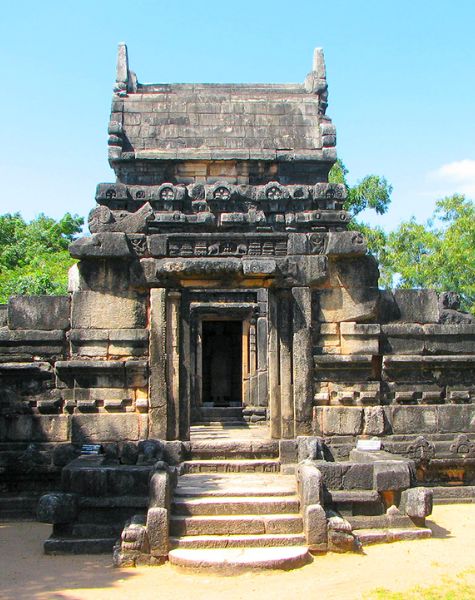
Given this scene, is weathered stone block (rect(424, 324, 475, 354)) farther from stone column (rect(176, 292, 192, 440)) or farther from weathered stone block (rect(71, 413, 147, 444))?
weathered stone block (rect(71, 413, 147, 444))

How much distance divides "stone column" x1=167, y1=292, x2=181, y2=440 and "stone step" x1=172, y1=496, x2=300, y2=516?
76.4 inches

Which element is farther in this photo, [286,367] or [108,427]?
[286,367]

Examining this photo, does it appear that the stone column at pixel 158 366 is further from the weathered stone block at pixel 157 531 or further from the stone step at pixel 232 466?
the weathered stone block at pixel 157 531

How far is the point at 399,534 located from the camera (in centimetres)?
834

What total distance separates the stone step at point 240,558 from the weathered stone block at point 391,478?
4.39ft

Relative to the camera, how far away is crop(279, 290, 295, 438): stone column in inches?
413

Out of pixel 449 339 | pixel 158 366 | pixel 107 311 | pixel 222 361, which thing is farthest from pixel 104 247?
pixel 222 361

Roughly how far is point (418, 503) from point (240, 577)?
239 centimetres

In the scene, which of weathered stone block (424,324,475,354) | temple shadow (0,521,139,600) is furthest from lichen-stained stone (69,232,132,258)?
weathered stone block (424,324,475,354)

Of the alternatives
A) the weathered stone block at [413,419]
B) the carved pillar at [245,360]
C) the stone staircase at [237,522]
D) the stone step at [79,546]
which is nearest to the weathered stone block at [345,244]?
the weathered stone block at [413,419]

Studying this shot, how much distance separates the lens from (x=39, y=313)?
10625 mm

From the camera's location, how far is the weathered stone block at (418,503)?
8.40 meters

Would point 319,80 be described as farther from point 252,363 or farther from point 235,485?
point 235,485

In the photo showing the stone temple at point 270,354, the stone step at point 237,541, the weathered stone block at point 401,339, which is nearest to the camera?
the stone step at point 237,541
